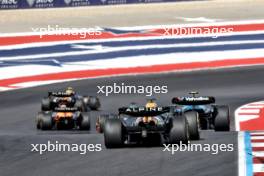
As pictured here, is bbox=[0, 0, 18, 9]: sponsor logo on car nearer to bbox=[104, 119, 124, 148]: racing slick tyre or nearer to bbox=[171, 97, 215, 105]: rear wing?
bbox=[171, 97, 215, 105]: rear wing

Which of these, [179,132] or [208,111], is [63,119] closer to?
[208,111]

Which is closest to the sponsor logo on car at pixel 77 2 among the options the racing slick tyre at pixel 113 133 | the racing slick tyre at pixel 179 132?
the racing slick tyre at pixel 113 133

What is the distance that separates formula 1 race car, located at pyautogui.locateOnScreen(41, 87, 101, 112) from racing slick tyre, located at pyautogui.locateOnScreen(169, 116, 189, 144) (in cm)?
813

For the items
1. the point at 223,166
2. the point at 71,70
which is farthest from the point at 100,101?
A: the point at 223,166

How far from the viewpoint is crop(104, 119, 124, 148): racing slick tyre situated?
17.4 metres

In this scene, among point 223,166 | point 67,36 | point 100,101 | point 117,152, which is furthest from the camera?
point 67,36

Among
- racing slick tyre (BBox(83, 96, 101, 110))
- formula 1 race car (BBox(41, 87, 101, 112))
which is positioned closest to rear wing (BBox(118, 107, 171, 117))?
formula 1 race car (BBox(41, 87, 101, 112))

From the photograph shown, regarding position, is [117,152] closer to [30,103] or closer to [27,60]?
[30,103]

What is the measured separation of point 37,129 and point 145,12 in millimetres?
20512

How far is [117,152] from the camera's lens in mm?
17094

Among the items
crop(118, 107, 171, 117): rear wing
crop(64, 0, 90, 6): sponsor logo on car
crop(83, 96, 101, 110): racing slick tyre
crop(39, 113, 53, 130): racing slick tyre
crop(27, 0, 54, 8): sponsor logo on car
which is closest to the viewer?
crop(118, 107, 171, 117): rear wing

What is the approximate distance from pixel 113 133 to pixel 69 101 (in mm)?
8523

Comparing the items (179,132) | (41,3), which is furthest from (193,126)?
(41,3)

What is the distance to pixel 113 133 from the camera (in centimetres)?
1745
